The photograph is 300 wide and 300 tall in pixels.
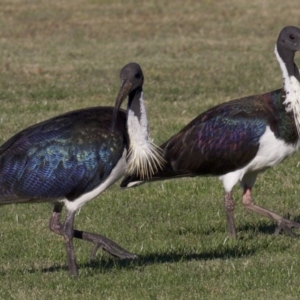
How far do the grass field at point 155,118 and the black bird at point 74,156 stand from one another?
62 cm

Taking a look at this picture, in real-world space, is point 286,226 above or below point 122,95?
below

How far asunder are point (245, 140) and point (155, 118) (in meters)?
5.54

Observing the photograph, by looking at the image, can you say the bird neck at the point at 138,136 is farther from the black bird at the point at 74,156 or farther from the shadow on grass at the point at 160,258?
the shadow on grass at the point at 160,258

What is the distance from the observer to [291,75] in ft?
31.9

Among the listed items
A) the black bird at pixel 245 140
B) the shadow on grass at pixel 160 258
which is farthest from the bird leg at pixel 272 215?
the shadow on grass at pixel 160 258

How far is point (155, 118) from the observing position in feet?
49.3

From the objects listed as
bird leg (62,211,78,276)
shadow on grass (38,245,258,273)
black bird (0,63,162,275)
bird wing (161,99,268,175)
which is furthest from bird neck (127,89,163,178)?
bird wing (161,99,268,175)

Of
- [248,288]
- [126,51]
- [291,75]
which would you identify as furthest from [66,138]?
[126,51]

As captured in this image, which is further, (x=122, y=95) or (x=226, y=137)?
(x=226, y=137)

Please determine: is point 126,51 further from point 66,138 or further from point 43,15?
point 66,138

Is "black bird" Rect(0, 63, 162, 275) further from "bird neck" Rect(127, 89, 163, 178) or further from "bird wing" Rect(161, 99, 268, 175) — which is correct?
"bird wing" Rect(161, 99, 268, 175)

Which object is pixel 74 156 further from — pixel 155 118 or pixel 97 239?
pixel 155 118

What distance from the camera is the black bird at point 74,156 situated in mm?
8008

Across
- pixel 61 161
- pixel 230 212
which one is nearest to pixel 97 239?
pixel 61 161
